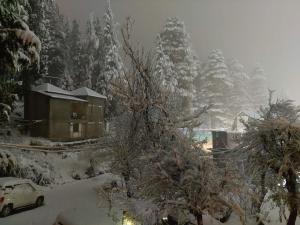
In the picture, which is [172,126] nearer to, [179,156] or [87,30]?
[179,156]

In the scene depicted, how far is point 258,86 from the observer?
70750mm

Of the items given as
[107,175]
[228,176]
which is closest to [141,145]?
[228,176]

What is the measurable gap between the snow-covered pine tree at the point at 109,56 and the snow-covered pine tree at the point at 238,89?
2641 centimetres

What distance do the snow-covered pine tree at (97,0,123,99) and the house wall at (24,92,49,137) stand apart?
9.16 metres

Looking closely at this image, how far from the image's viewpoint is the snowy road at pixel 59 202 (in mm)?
17688

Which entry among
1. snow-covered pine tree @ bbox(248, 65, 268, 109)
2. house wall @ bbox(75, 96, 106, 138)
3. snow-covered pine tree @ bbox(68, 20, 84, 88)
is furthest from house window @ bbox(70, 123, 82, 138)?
snow-covered pine tree @ bbox(248, 65, 268, 109)

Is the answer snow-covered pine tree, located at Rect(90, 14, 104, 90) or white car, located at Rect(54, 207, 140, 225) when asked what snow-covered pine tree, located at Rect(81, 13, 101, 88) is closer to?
snow-covered pine tree, located at Rect(90, 14, 104, 90)

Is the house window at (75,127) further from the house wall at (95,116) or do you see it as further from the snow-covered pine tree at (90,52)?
the snow-covered pine tree at (90,52)

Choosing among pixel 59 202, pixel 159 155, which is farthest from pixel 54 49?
pixel 159 155

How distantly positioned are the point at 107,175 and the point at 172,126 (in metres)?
16.1

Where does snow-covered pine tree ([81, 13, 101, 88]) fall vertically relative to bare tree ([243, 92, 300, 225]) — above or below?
above

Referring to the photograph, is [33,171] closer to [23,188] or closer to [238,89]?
[23,188]

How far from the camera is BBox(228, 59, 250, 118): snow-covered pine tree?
61.1m

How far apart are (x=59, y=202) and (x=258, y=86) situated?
57.6 m
